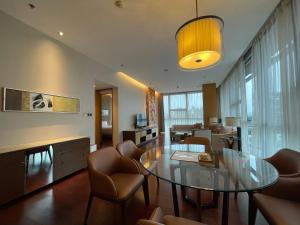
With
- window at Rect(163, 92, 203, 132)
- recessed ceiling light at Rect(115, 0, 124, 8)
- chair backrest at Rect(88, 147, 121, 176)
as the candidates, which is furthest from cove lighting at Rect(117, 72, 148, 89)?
chair backrest at Rect(88, 147, 121, 176)

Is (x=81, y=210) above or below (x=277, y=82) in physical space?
below

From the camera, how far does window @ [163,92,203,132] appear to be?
380 inches

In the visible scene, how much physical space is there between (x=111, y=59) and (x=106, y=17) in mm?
1782

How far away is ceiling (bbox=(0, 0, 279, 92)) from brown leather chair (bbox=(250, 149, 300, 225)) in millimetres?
2238

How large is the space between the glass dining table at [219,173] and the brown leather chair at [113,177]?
0.27m

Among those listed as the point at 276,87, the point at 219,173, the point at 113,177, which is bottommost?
the point at 113,177

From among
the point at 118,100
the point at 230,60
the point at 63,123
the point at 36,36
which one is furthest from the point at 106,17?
the point at 230,60

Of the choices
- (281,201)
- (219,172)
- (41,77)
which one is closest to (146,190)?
(219,172)

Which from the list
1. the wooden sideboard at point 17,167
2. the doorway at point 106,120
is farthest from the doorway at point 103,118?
the wooden sideboard at point 17,167

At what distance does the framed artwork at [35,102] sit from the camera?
2434 mm

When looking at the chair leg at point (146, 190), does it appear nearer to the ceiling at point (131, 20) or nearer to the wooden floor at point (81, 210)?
the wooden floor at point (81, 210)

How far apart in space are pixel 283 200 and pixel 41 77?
3.99m

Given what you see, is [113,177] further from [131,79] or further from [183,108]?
[183,108]

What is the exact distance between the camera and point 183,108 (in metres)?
10.0
